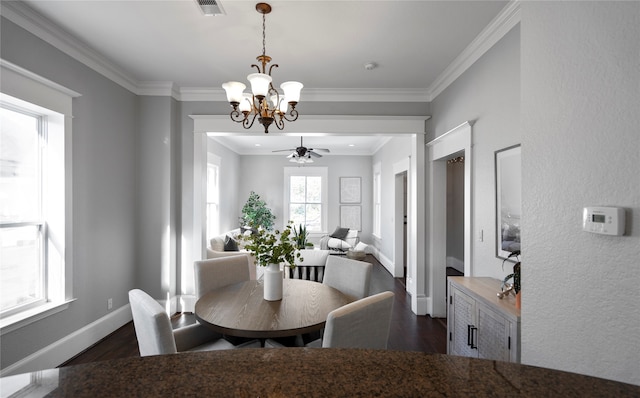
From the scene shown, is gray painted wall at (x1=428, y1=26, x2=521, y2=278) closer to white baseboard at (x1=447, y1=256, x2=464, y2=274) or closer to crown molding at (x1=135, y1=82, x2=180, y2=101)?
crown molding at (x1=135, y1=82, x2=180, y2=101)

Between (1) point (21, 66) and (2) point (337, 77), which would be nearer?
(1) point (21, 66)

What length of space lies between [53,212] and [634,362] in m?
3.61

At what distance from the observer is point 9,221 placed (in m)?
2.29

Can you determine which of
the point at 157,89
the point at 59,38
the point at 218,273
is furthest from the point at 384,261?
the point at 59,38

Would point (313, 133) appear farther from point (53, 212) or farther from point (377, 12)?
point (53, 212)

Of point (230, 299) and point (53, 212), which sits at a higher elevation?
point (53, 212)

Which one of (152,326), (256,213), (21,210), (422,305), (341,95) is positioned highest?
(341,95)

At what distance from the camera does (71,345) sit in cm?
263

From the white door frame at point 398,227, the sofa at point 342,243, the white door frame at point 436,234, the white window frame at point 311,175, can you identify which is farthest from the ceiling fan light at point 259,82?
the white window frame at point 311,175

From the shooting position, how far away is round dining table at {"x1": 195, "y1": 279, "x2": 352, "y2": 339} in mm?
1631

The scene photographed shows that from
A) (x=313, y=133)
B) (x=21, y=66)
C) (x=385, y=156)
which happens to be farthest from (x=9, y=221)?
(x=385, y=156)

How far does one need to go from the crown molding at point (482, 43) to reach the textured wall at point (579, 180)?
960 millimetres

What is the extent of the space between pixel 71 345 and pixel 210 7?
2.94 meters

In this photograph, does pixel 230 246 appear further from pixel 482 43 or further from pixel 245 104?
pixel 482 43
